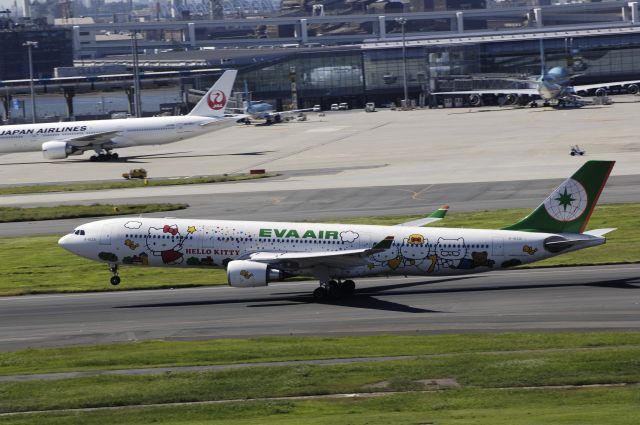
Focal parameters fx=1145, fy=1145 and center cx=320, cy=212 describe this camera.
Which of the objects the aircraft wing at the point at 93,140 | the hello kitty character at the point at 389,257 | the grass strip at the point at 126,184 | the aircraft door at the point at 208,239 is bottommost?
the grass strip at the point at 126,184

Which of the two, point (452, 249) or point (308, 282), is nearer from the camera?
point (452, 249)

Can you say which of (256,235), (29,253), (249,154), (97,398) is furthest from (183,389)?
(249,154)

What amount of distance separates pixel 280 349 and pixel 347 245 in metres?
11.9

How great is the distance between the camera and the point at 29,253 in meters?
73.6

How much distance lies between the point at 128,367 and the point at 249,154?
96.1 meters

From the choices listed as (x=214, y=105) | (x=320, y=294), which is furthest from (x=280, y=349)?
(x=214, y=105)

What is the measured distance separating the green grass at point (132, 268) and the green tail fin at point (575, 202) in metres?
8.12

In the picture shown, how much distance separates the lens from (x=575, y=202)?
179ft

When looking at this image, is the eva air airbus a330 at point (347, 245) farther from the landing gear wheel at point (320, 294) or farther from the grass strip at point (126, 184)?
the grass strip at point (126, 184)

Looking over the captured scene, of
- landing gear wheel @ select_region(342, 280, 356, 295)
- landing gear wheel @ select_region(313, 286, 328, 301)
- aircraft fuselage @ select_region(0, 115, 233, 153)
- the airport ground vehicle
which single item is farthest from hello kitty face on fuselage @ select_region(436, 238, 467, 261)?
aircraft fuselage @ select_region(0, 115, 233, 153)

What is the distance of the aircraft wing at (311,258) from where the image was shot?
178 feet

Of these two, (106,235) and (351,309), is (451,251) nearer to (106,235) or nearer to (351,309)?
(351,309)

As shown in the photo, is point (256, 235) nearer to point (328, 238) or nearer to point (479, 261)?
point (328, 238)

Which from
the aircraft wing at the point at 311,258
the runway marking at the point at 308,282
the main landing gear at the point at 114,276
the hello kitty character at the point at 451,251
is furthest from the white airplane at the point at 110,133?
the hello kitty character at the point at 451,251
